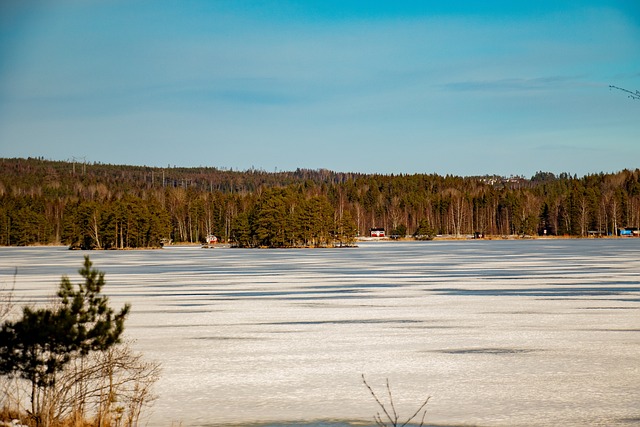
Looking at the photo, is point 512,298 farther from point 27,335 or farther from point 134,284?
point 27,335

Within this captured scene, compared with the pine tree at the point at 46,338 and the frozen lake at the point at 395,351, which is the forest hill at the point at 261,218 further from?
the pine tree at the point at 46,338

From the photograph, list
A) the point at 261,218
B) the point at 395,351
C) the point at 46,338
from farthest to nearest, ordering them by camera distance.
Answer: the point at 261,218 → the point at 395,351 → the point at 46,338

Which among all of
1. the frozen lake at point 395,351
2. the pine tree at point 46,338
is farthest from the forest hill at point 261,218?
the pine tree at point 46,338

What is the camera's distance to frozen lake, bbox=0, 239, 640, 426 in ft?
36.5

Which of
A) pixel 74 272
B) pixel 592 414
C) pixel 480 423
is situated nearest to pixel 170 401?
pixel 480 423

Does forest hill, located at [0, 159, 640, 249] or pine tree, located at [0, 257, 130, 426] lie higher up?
forest hill, located at [0, 159, 640, 249]

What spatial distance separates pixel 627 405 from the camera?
1105 cm

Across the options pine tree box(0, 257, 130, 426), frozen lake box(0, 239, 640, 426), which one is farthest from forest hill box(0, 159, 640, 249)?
pine tree box(0, 257, 130, 426)

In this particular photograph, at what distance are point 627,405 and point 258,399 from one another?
213 inches

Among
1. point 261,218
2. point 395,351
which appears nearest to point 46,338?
point 395,351

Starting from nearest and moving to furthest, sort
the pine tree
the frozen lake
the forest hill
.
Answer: the pine tree < the frozen lake < the forest hill

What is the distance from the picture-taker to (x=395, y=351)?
1573cm

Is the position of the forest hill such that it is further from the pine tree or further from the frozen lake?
the pine tree

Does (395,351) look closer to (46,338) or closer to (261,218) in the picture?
(46,338)
